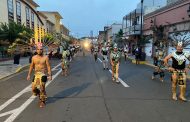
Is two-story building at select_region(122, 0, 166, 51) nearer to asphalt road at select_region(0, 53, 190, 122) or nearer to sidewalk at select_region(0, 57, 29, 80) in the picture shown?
sidewalk at select_region(0, 57, 29, 80)

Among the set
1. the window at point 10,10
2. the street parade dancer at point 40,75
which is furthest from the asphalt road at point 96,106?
the window at point 10,10

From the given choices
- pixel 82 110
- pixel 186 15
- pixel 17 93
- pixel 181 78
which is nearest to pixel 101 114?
pixel 82 110

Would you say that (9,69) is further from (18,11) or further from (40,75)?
(18,11)

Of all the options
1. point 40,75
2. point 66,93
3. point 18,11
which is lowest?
point 66,93

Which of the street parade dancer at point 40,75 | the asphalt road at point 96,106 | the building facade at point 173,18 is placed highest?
the building facade at point 173,18

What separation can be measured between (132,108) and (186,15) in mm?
20692

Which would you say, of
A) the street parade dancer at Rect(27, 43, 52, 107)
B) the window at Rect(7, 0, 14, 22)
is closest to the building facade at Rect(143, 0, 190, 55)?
the street parade dancer at Rect(27, 43, 52, 107)

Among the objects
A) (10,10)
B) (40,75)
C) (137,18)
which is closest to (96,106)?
(40,75)

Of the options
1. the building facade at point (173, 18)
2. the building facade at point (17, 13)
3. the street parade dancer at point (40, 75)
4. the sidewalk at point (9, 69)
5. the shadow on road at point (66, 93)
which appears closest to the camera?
the street parade dancer at point (40, 75)

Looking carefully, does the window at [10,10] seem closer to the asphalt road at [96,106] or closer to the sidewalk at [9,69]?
the sidewalk at [9,69]

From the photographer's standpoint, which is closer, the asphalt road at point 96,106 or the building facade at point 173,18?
the asphalt road at point 96,106

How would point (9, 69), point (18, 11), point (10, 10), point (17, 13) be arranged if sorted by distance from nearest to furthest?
point (9, 69) → point (10, 10) → point (17, 13) → point (18, 11)

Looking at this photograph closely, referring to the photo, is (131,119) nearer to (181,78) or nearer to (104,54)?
(181,78)

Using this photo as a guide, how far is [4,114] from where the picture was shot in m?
7.08
